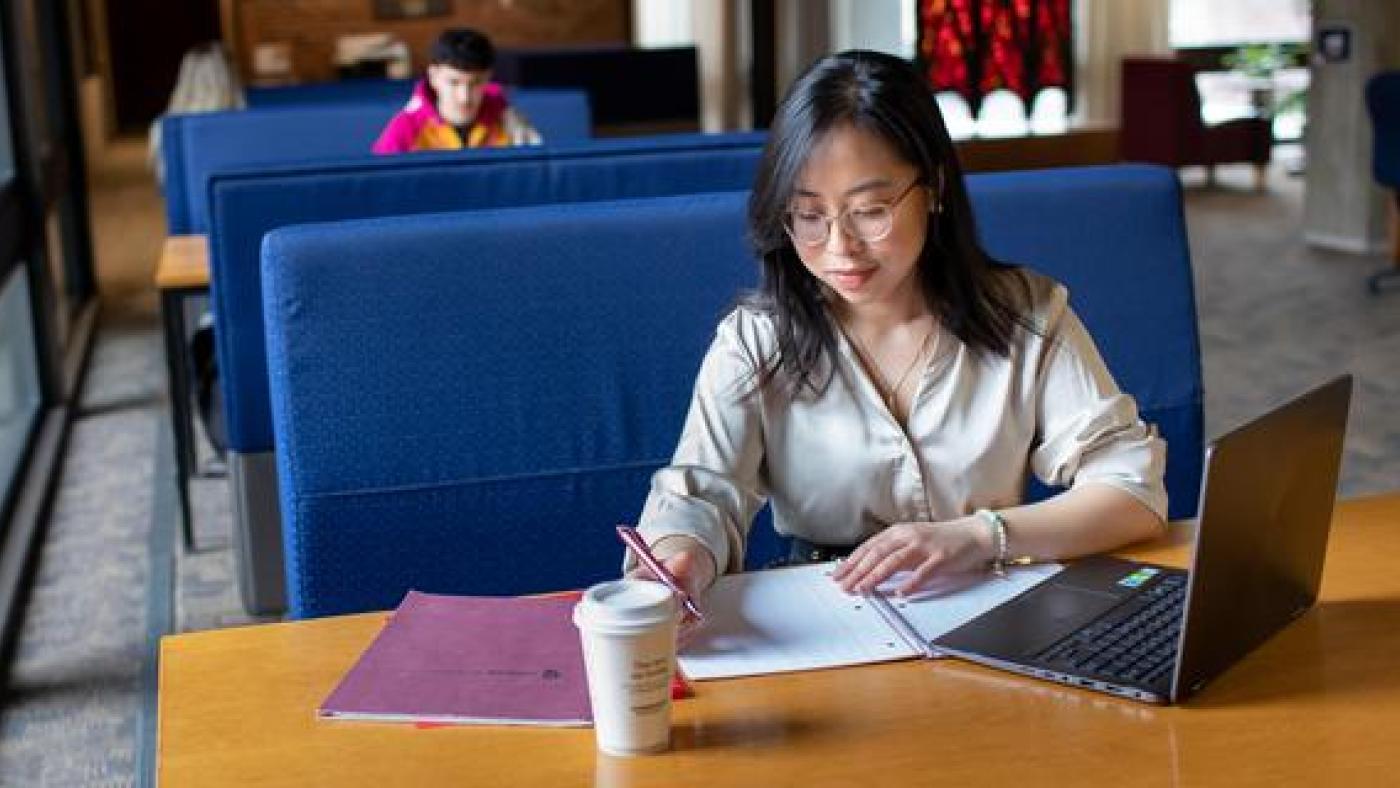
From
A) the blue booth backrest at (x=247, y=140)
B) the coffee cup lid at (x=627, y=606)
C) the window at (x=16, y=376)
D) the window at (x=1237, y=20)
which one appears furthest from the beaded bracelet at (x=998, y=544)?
the window at (x=1237, y=20)

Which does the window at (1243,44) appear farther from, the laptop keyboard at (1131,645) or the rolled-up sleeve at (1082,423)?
the laptop keyboard at (1131,645)

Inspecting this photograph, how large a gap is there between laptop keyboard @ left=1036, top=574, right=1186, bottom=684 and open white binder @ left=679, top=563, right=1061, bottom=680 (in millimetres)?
126

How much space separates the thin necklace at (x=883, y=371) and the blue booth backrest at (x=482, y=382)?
80cm

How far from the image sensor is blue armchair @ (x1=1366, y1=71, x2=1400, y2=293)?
26.7ft

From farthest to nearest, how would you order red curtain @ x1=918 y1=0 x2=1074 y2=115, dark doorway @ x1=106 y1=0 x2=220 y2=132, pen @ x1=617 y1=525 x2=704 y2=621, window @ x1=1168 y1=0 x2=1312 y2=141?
dark doorway @ x1=106 y1=0 x2=220 y2=132 → window @ x1=1168 y1=0 x2=1312 y2=141 → red curtain @ x1=918 y1=0 x2=1074 y2=115 → pen @ x1=617 y1=525 x2=704 y2=621

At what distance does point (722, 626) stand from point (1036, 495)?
4.77 ft

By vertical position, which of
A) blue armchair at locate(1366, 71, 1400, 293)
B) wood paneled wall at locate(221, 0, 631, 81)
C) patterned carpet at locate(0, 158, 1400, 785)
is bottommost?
patterned carpet at locate(0, 158, 1400, 785)

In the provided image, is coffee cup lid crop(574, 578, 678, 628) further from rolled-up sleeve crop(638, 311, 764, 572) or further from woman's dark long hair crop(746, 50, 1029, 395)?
woman's dark long hair crop(746, 50, 1029, 395)

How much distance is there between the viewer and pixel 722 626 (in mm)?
1918

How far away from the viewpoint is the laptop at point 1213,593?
1649 mm

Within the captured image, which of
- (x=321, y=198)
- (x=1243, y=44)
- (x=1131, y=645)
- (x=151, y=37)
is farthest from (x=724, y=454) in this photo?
(x=151, y=37)

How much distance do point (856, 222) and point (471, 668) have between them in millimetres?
716

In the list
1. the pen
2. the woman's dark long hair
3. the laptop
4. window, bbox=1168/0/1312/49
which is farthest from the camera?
window, bbox=1168/0/1312/49

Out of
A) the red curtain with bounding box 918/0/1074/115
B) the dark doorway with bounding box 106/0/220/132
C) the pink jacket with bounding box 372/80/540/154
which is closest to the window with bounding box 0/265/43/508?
the pink jacket with bounding box 372/80/540/154
